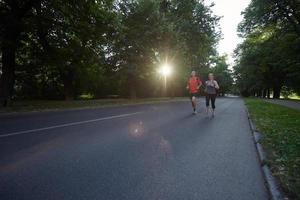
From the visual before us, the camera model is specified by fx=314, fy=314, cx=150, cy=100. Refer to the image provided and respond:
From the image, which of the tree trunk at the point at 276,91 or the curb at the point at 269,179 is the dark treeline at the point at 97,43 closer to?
the curb at the point at 269,179

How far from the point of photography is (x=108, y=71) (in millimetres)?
32438

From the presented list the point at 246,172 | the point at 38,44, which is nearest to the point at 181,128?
the point at 246,172

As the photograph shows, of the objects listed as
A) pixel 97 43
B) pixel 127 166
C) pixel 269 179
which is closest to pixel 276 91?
pixel 97 43

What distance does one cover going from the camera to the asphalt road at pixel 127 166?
3.91m

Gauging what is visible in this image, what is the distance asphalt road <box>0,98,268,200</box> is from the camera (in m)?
3.91

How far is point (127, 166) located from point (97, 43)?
18.3 meters

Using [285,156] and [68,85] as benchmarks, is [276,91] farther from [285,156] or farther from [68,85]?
[285,156]

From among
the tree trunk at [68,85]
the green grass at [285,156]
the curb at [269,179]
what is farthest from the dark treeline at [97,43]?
the curb at [269,179]

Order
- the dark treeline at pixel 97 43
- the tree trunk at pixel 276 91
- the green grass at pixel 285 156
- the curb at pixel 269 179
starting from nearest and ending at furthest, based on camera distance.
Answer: the curb at pixel 269 179, the green grass at pixel 285 156, the dark treeline at pixel 97 43, the tree trunk at pixel 276 91

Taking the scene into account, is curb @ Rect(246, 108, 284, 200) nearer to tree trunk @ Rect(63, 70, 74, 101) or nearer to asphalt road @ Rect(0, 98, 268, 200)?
asphalt road @ Rect(0, 98, 268, 200)

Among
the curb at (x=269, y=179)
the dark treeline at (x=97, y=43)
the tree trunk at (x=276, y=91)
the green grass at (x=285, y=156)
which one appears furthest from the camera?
the tree trunk at (x=276, y=91)

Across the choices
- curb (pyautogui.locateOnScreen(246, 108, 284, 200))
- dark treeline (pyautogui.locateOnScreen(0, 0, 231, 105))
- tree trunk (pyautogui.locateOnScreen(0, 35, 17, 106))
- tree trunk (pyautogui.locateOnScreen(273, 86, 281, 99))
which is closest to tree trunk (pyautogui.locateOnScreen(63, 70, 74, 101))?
dark treeline (pyautogui.locateOnScreen(0, 0, 231, 105))

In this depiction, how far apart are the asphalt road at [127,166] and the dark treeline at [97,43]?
41.6 ft

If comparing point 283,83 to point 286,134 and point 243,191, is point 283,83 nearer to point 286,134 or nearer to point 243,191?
point 286,134
